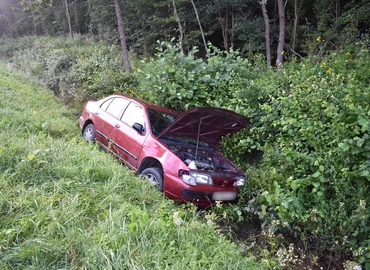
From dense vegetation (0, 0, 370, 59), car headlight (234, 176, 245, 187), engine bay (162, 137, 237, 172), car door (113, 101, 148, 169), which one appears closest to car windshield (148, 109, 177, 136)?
car door (113, 101, 148, 169)

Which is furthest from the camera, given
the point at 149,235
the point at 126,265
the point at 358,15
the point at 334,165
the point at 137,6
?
the point at 137,6

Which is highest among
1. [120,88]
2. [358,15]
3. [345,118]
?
[358,15]

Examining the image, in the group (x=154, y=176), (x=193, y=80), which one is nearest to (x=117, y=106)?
(x=193, y=80)

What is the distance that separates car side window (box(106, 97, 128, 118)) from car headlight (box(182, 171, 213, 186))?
7.78ft

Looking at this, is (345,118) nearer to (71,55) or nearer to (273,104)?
(273,104)

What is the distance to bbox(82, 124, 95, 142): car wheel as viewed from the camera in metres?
6.59

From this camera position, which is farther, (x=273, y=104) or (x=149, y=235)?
(x=273, y=104)

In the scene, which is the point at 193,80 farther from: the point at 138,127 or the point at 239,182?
the point at 239,182

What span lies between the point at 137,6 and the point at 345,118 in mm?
15553

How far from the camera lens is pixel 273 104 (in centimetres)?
570

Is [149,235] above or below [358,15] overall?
below

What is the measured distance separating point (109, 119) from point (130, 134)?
3.05ft

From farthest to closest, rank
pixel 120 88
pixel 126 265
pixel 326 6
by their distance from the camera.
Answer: pixel 326 6 < pixel 120 88 < pixel 126 265

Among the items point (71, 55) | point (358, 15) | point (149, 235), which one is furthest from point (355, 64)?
Result: point (71, 55)
